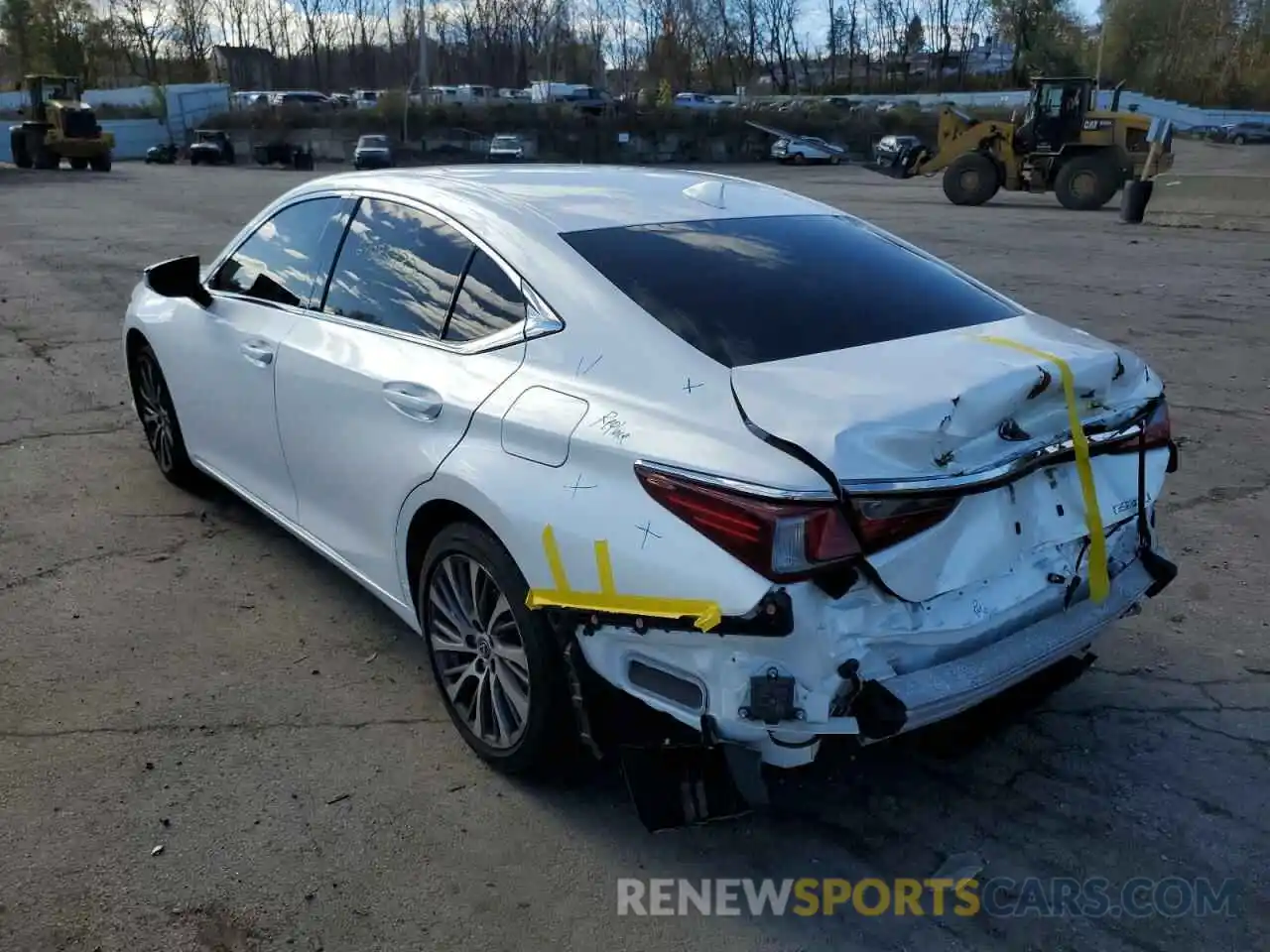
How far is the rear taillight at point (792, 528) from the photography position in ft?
7.59

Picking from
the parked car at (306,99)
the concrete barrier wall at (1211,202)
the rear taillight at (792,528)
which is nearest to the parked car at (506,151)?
the parked car at (306,99)

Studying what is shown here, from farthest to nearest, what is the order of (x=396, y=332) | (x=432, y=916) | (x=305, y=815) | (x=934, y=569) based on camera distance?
(x=396, y=332) < (x=305, y=815) < (x=432, y=916) < (x=934, y=569)

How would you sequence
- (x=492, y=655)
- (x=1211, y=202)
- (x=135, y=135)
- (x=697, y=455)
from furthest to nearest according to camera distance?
1. (x=135, y=135)
2. (x=1211, y=202)
3. (x=492, y=655)
4. (x=697, y=455)

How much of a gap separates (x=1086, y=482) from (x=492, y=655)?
1699 millimetres

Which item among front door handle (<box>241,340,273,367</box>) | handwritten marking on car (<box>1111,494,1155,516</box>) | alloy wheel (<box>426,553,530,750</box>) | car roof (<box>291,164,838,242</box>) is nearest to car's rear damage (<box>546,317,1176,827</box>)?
handwritten marking on car (<box>1111,494,1155,516</box>)

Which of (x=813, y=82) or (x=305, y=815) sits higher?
(x=813, y=82)

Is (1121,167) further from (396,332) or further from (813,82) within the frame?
(813,82)

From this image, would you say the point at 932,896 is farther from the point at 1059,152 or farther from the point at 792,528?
the point at 1059,152

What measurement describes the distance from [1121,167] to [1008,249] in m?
9.59

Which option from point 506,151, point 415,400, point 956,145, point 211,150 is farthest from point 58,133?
point 415,400

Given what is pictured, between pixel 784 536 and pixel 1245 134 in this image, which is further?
pixel 1245 134

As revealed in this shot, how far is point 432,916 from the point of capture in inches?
104

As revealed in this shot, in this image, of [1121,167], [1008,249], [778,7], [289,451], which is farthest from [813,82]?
[289,451]

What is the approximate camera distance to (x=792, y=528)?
231 centimetres
